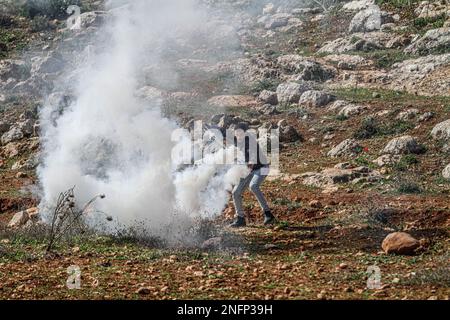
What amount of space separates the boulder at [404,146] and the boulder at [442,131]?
0.70 metres

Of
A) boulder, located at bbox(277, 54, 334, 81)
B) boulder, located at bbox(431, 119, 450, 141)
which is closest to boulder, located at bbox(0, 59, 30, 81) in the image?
boulder, located at bbox(277, 54, 334, 81)

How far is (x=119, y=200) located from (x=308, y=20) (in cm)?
1978

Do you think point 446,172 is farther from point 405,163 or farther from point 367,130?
Result: point 367,130

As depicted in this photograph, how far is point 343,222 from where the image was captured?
9.16 m

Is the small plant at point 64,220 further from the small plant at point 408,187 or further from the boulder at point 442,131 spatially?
the boulder at point 442,131

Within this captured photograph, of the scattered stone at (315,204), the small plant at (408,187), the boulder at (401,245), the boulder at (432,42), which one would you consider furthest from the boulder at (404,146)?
the boulder at (432,42)

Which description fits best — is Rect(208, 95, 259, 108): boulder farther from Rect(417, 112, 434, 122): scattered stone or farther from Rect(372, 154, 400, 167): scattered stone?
Rect(372, 154, 400, 167): scattered stone

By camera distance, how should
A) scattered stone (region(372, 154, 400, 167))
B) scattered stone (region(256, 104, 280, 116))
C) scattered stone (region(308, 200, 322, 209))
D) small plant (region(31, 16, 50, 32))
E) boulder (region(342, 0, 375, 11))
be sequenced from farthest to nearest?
small plant (region(31, 16, 50, 32)) < boulder (region(342, 0, 375, 11)) < scattered stone (region(256, 104, 280, 116)) < scattered stone (region(372, 154, 400, 167)) < scattered stone (region(308, 200, 322, 209))

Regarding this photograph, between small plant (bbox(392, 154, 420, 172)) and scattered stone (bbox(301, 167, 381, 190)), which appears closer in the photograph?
scattered stone (bbox(301, 167, 381, 190))

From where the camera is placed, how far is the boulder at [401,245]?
23.8ft

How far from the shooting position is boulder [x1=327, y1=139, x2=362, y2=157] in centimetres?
1479

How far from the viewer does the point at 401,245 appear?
7.30 meters

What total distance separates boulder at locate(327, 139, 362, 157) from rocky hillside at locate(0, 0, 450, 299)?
0.03 m
